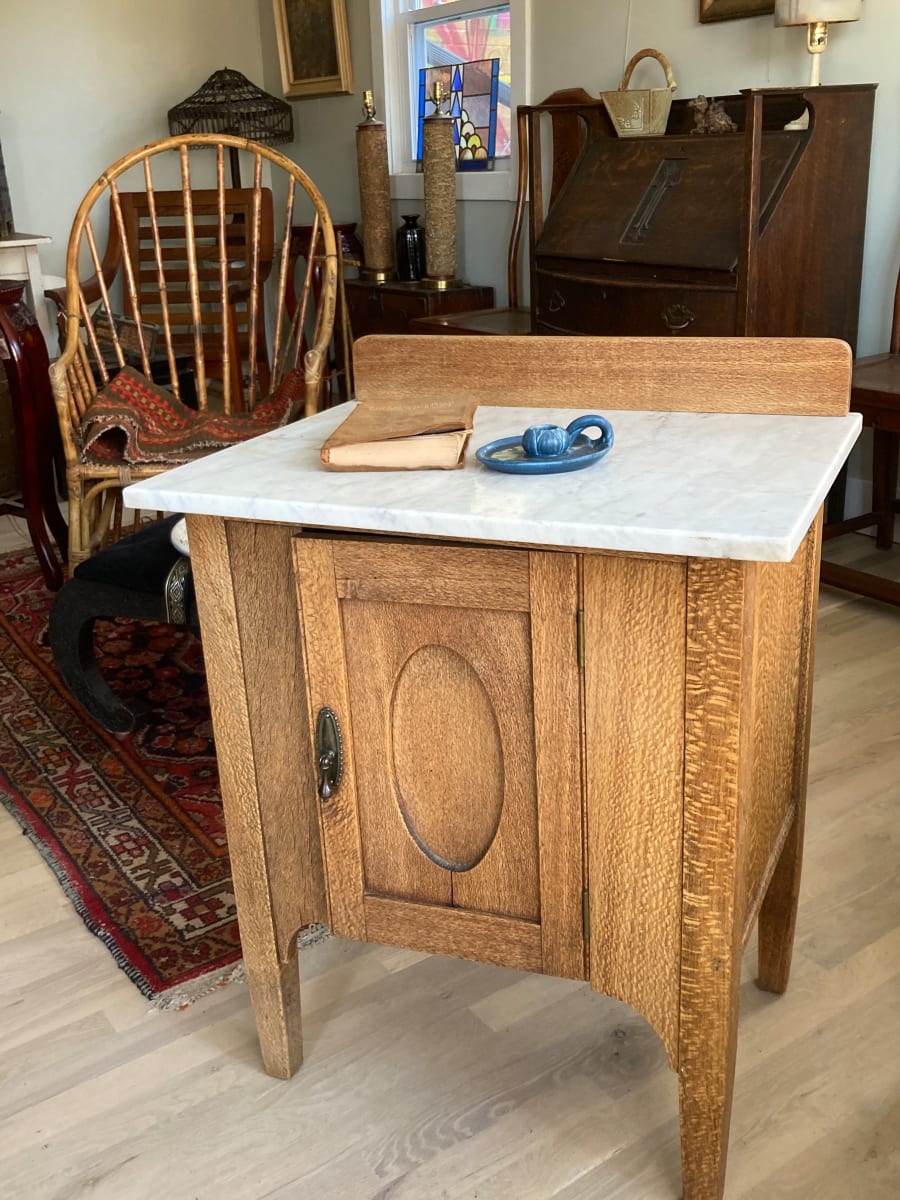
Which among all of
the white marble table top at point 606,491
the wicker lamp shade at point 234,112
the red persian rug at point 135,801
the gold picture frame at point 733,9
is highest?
the gold picture frame at point 733,9

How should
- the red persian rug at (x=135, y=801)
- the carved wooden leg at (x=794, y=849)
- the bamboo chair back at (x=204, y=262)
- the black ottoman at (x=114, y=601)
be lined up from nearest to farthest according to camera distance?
the carved wooden leg at (x=794, y=849)
the red persian rug at (x=135, y=801)
the black ottoman at (x=114, y=601)
the bamboo chair back at (x=204, y=262)

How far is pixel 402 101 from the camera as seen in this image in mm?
4555

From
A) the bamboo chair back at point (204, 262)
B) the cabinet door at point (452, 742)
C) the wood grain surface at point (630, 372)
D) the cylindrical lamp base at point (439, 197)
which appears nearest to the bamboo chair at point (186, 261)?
the bamboo chair back at point (204, 262)

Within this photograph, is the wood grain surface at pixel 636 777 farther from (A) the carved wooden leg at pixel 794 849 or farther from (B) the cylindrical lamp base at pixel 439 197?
(B) the cylindrical lamp base at pixel 439 197

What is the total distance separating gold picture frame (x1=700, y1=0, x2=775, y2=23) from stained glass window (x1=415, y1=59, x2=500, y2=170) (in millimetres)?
1081

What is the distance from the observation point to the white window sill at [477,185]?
13.2ft

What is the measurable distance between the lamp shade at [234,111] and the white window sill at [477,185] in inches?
29.4

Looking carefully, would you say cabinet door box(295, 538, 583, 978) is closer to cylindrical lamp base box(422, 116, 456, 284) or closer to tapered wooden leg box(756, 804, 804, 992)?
tapered wooden leg box(756, 804, 804, 992)

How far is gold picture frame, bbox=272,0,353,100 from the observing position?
15.4ft

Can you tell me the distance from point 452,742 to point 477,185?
11.4 feet

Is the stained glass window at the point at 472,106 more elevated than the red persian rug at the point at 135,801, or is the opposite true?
the stained glass window at the point at 472,106

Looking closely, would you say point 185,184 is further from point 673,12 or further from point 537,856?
point 537,856

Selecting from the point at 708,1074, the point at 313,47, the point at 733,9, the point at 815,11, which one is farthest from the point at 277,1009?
the point at 313,47

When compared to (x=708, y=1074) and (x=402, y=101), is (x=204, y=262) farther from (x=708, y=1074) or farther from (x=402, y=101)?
(x=708, y=1074)
